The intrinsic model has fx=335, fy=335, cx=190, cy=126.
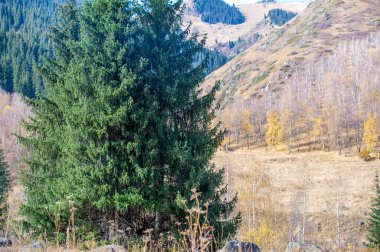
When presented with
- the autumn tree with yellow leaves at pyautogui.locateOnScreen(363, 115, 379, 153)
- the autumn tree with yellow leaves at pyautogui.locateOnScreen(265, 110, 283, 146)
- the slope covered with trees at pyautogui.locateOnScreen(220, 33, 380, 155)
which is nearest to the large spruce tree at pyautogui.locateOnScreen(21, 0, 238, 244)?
the slope covered with trees at pyautogui.locateOnScreen(220, 33, 380, 155)

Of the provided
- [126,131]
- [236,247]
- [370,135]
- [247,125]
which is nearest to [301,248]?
[236,247]

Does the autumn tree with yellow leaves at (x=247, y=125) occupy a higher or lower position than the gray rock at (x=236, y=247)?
higher

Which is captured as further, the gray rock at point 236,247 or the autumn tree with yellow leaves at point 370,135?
the autumn tree with yellow leaves at point 370,135

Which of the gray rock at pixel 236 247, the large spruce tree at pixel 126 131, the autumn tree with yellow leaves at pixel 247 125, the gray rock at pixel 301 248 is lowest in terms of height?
the gray rock at pixel 301 248

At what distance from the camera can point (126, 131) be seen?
46.5ft

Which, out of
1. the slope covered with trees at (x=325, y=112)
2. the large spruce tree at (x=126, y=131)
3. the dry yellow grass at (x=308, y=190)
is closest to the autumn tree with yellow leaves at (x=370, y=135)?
the slope covered with trees at (x=325, y=112)

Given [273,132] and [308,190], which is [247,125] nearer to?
[273,132]

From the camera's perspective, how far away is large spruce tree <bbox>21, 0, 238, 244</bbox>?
45.5ft

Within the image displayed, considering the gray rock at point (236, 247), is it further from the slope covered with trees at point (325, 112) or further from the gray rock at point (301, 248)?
the slope covered with trees at point (325, 112)

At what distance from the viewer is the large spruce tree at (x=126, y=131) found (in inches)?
546

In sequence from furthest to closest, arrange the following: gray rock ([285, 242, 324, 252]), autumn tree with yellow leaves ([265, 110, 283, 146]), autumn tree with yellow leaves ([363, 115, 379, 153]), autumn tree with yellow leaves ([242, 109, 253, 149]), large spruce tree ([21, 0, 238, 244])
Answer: autumn tree with yellow leaves ([242, 109, 253, 149])
autumn tree with yellow leaves ([265, 110, 283, 146])
autumn tree with yellow leaves ([363, 115, 379, 153])
large spruce tree ([21, 0, 238, 244])
gray rock ([285, 242, 324, 252])

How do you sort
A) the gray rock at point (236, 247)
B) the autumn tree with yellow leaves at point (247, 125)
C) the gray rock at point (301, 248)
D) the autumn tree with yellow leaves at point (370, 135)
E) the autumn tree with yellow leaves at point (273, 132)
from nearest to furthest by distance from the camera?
1. the gray rock at point (236, 247)
2. the gray rock at point (301, 248)
3. the autumn tree with yellow leaves at point (370, 135)
4. the autumn tree with yellow leaves at point (273, 132)
5. the autumn tree with yellow leaves at point (247, 125)

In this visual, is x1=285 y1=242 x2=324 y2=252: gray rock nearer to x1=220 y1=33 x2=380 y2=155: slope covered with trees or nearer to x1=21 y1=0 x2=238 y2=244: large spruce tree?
x1=21 y1=0 x2=238 y2=244: large spruce tree

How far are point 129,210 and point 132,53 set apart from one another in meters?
7.15
